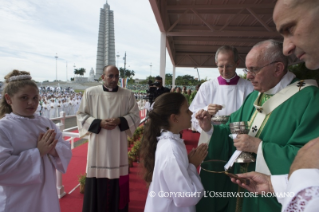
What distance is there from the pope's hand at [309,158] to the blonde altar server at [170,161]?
0.98 meters

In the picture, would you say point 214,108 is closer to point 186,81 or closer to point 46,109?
point 46,109

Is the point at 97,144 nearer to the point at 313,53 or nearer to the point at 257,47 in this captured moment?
the point at 257,47

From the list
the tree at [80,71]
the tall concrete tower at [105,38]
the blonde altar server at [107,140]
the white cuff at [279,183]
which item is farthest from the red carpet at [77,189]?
the tree at [80,71]

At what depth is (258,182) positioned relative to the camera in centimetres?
121

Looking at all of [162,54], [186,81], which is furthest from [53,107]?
[186,81]

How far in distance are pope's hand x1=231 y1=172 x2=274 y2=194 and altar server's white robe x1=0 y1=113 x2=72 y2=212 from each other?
1.68 meters

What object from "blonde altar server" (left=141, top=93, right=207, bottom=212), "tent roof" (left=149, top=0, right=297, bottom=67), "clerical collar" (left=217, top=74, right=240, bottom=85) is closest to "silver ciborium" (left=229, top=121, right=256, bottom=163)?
"blonde altar server" (left=141, top=93, right=207, bottom=212)

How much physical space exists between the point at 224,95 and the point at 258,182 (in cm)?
188

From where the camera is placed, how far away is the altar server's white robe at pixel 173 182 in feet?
4.77

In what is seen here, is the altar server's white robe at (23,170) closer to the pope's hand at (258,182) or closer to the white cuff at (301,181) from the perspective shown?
the pope's hand at (258,182)

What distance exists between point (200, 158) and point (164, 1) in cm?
667

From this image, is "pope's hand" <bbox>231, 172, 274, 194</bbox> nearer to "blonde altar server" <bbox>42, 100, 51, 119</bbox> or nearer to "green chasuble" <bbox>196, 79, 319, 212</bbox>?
"green chasuble" <bbox>196, 79, 319, 212</bbox>

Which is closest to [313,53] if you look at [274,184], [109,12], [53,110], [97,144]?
[274,184]

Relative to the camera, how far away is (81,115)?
10.1 feet
